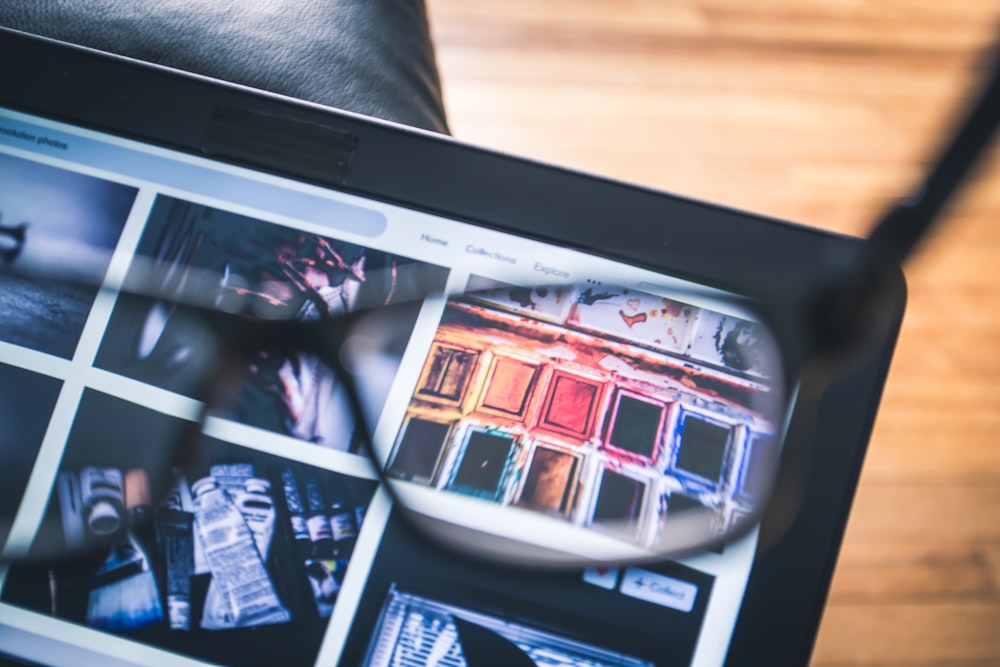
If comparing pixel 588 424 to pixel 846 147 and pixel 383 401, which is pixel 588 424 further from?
pixel 846 147

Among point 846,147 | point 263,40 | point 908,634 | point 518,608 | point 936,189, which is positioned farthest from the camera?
point 846,147

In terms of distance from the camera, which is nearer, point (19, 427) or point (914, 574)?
point (19, 427)

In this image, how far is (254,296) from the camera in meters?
0.32

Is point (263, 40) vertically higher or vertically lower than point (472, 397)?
higher

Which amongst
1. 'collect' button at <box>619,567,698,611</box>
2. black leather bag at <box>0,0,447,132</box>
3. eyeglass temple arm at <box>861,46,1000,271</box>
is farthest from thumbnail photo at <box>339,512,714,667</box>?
black leather bag at <box>0,0,447,132</box>

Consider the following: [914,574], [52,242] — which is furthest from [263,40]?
[914,574]

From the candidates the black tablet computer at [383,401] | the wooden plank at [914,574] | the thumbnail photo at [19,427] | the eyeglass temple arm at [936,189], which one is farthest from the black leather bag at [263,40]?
the wooden plank at [914,574]

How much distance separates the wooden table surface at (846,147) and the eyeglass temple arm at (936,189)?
1.50 ft

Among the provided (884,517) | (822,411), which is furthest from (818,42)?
(822,411)

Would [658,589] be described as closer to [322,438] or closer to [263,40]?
[322,438]

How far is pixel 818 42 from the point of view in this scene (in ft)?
3.22

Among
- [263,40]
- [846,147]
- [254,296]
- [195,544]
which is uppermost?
[846,147]

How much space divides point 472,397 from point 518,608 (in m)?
0.09

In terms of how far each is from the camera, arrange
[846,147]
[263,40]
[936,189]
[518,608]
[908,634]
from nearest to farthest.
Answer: [936,189]
[518,608]
[263,40]
[908,634]
[846,147]
